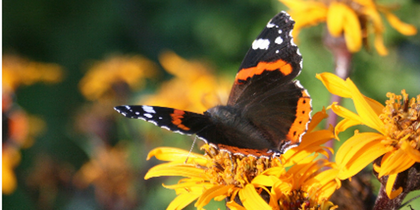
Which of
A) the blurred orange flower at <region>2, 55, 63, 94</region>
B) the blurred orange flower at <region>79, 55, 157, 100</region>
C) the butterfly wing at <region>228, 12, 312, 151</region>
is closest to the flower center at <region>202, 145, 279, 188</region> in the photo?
the butterfly wing at <region>228, 12, 312, 151</region>

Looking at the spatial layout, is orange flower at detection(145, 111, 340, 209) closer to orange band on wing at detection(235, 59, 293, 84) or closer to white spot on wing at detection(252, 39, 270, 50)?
orange band on wing at detection(235, 59, 293, 84)

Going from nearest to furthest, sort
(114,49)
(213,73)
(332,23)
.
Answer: (332,23) → (213,73) → (114,49)

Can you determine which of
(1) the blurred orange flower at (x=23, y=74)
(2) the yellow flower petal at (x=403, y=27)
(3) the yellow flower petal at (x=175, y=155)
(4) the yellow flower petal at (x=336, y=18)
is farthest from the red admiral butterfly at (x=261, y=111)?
(1) the blurred orange flower at (x=23, y=74)

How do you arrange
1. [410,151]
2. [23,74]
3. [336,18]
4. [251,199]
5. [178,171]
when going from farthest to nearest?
[23,74], [336,18], [178,171], [251,199], [410,151]

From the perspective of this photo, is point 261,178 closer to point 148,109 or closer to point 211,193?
point 211,193

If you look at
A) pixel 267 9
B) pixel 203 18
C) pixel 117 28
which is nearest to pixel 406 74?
pixel 267 9

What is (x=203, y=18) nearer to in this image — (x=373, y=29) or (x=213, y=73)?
(x=213, y=73)

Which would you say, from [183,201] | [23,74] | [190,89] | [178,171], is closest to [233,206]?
[183,201]
